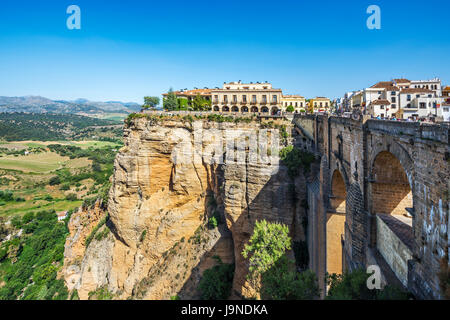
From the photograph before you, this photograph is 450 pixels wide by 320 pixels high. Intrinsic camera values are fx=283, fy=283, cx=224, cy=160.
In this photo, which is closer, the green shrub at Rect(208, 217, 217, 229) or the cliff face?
the cliff face

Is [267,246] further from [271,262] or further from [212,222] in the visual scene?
[212,222]

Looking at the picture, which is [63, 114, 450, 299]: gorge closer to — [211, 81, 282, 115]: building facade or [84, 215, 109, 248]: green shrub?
[84, 215, 109, 248]: green shrub

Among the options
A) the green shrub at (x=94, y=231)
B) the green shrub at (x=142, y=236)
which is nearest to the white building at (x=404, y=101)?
the green shrub at (x=142, y=236)

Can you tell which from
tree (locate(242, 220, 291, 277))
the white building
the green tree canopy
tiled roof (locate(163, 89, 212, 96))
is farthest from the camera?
tiled roof (locate(163, 89, 212, 96))

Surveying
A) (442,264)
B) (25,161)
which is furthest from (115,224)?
(25,161)

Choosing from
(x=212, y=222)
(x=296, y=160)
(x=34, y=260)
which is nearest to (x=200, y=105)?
(x=212, y=222)

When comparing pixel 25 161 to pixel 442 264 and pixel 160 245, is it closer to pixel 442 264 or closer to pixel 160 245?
pixel 160 245

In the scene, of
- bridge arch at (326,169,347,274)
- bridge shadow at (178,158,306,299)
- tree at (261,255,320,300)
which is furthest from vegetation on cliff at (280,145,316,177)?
tree at (261,255,320,300)
